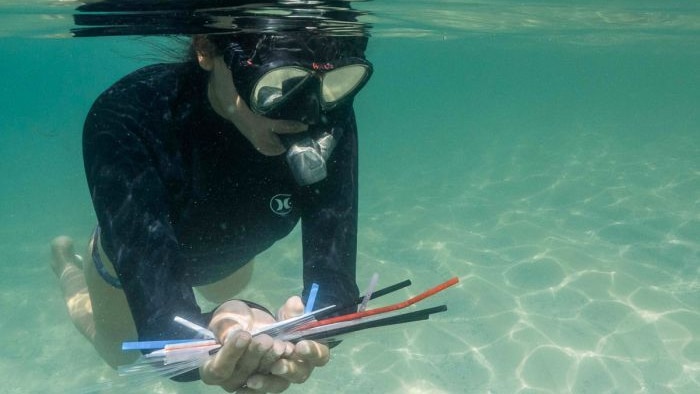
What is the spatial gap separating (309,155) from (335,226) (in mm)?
600

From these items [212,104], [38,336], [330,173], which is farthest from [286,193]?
[38,336]

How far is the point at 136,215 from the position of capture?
259cm

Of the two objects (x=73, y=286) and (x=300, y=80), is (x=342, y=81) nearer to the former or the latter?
(x=300, y=80)

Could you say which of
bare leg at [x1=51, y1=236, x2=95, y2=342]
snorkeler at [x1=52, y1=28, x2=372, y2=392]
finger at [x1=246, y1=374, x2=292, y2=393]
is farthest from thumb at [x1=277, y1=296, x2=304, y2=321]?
bare leg at [x1=51, y1=236, x2=95, y2=342]

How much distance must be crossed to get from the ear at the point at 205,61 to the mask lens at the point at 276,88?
526 millimetres

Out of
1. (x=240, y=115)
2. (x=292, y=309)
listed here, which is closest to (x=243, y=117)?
(x=240, y=115)

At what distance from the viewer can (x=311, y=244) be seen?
3.35 metres

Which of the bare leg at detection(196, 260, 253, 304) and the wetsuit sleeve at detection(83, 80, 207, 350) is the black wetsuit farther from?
the bare leg at detection(196, 260, 253, 304)

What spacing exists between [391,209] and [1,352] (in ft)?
28.8

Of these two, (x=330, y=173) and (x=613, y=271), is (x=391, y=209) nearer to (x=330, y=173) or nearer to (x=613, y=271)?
(x=613, y=271)

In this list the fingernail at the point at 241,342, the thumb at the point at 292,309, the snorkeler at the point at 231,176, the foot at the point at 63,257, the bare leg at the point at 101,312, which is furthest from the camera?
the foot at the point at 63,257

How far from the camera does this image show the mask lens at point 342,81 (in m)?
3.02

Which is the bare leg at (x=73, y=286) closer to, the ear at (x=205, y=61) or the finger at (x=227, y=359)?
the ear at (x=205, y=61)

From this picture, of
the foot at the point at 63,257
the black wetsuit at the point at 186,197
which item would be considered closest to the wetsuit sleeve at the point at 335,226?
the black wetsuit at the point at 186,197
